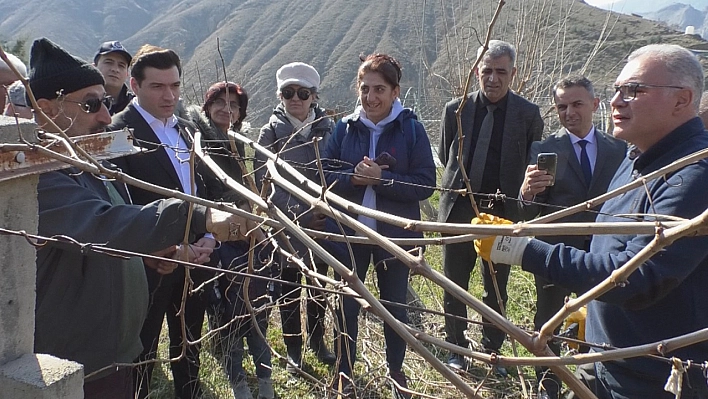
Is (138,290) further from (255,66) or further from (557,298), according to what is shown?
(255,66)

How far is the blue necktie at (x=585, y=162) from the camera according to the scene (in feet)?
10.4

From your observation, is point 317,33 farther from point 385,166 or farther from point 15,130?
point 15,130

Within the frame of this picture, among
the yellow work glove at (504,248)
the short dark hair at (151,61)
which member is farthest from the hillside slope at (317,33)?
the yellow work glove at (504,248)

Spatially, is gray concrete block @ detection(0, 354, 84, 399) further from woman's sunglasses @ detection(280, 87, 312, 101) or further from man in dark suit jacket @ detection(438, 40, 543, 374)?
woman's sunglasses @ detection(280, 87, 312, 101)

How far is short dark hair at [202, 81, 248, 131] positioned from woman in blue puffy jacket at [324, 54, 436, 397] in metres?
0.80

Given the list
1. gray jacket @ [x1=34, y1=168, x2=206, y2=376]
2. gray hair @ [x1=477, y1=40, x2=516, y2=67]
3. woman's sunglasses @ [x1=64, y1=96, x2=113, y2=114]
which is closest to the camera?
gray jacket @ [x1=34, y1=168, x2=206, y2=376]

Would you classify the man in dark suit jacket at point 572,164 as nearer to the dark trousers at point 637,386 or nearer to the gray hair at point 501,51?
the gray hair at point 501,51

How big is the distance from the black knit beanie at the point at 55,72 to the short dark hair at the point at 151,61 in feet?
2.24

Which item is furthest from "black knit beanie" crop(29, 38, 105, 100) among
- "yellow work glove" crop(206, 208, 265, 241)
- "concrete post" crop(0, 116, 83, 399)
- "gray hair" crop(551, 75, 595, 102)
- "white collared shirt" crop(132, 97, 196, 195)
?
"gray hair" crop(551, 75, 595, 102)

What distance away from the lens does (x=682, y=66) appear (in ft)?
6.03

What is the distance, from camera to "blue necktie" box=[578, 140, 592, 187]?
10.4 ft

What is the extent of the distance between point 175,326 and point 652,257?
7.49 feet

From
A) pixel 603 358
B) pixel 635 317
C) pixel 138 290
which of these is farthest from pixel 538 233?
pixel 138 290

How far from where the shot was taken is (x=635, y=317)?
1.80 m
